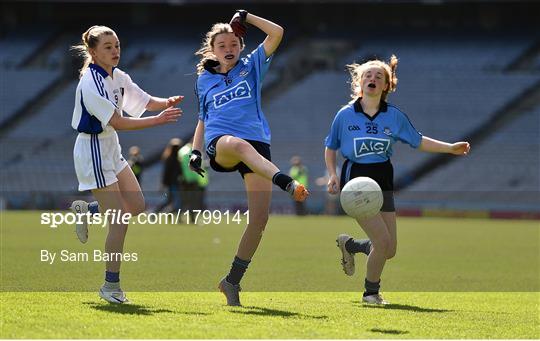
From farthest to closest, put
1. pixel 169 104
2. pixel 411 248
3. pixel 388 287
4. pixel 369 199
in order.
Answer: pixel 411 248, pixel 388 287, pixel 169 104, pixel 369 199

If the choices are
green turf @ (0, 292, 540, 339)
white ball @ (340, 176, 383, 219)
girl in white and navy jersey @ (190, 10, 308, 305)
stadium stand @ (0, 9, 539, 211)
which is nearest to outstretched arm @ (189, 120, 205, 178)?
A: girl in white and navy jersey @ (190, 10, 308, 305)

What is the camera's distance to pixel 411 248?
59.7 feet

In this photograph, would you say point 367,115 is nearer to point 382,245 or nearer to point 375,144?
point 375,144

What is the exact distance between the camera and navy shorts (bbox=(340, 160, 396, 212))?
9.09 metres

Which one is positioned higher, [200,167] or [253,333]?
[200,167]

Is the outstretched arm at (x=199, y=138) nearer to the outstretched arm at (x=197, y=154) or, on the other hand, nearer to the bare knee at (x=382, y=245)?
the outstretched arm at (x=197, y=154)

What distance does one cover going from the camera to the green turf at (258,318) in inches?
264

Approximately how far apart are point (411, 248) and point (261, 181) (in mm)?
10251

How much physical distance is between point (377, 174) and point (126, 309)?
2582mm

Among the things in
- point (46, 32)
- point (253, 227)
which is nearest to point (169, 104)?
point (253, 227)

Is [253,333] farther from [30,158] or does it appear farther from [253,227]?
[30,158]

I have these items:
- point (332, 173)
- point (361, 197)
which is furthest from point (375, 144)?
point (361, 197)

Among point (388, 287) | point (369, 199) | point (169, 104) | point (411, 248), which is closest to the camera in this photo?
point (369, 199)

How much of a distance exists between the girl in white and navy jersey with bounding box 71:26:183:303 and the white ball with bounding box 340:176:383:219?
1406mm
